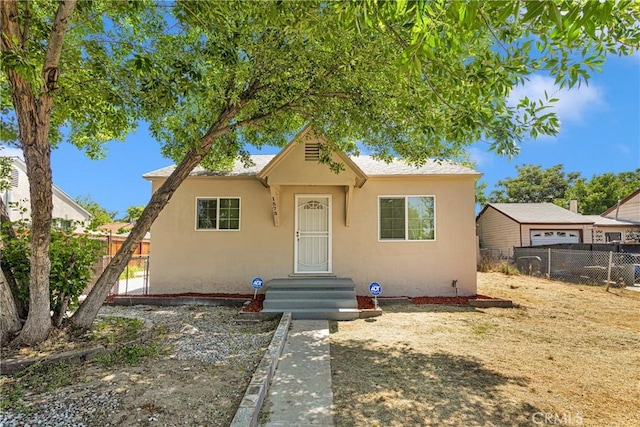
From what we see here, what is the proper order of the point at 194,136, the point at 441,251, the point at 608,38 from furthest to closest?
the point at 441,251 < the point at 194,136 < the point at 608,38

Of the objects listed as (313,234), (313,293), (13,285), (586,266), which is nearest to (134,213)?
(313,234)

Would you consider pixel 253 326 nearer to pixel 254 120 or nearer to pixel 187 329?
pixel 187 329

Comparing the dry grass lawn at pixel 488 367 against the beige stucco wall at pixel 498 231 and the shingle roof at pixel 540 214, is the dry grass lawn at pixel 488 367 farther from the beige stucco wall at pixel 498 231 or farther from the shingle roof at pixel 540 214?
the shingle roof at pixel 540 214

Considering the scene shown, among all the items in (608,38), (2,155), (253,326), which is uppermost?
(608,38)

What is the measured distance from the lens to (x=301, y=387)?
11.9 feet

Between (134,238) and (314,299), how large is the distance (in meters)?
3.87

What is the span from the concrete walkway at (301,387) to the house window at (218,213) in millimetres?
4551

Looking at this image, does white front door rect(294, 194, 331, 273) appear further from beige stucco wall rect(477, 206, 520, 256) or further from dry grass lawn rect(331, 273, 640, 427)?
beige stucco wall rect(477, 206, 520, 256)

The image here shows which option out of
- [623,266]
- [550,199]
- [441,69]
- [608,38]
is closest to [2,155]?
[441,69]

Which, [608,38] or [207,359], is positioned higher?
[608,38]

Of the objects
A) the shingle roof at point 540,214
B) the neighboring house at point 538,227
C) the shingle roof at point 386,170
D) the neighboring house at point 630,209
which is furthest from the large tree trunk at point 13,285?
the neighboring house at point 630,209

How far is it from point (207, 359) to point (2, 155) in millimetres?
6107

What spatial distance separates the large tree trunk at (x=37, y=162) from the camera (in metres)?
3.92

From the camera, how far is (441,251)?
8.95 meters
